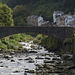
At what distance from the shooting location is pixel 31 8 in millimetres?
186625

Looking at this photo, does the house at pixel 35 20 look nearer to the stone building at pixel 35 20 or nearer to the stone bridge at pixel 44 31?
the stone building at pixel 35 20

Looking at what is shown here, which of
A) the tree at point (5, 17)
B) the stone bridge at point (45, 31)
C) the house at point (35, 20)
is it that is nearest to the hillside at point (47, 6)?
the house at point (35, 20)

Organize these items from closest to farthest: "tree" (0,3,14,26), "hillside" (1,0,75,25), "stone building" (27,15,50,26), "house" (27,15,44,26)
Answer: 1. "tree" (0,3,14,26)
2. "hillside" (1,0,75,25)
3. "stone building" (27,15,50,26)
4. "house" (27,15,44,26)

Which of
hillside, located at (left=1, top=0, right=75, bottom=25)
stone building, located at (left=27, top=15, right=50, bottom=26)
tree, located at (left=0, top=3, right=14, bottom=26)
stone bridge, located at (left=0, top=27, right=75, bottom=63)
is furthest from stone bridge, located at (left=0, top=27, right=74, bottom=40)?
stone building, located at (left=27, top=15, right=50, bottom=26)

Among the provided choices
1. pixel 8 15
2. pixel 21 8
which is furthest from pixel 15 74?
pixel 21 8

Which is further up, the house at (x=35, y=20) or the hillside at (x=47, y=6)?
the hillside at (x=47, y=6)

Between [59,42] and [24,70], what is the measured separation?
116ft

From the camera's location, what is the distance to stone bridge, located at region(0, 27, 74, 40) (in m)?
70.2

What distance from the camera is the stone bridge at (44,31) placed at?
2766 inches

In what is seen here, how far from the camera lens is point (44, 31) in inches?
2835

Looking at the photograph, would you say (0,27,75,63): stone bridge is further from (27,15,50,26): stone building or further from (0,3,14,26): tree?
(27,15,50,26): stone building

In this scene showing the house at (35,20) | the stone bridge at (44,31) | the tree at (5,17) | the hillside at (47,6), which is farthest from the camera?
the house at (35,20)

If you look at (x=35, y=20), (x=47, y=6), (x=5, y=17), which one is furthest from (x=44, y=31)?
(x=47, y=6)

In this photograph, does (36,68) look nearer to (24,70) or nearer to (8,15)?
(24,70)
